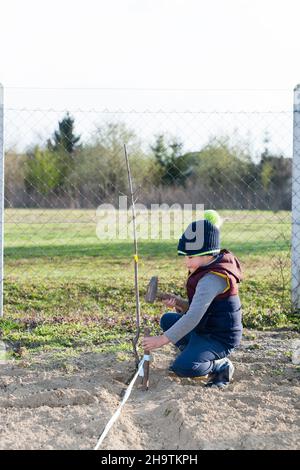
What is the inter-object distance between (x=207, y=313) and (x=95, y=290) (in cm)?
374

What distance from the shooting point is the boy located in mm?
4422

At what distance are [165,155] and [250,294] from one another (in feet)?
52.0

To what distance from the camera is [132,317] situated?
6.77 meters

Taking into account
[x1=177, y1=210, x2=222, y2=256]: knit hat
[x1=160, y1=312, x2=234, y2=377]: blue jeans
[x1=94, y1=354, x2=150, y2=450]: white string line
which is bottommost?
[x1=94, y1=354, x2=150, y2=450]: white string line

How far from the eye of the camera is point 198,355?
14.9 ft

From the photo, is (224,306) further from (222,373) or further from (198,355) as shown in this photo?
(222,373)

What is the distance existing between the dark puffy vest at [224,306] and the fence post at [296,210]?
97.4 inches

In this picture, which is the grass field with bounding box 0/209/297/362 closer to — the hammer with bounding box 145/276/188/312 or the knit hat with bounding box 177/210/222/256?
the hammer with bounding box 145/276/188/312

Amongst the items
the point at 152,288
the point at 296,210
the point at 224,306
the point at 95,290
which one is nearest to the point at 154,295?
the point at 152,288

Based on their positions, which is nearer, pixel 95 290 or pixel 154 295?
pixel 154 295

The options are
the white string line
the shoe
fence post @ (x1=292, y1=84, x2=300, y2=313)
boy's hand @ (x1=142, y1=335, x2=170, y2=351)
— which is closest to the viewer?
the white string line

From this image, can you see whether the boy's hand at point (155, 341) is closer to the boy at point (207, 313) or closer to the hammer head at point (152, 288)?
the boy at point (207, 313)

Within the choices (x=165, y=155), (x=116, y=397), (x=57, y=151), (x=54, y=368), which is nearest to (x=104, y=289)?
(x=54, y=368)

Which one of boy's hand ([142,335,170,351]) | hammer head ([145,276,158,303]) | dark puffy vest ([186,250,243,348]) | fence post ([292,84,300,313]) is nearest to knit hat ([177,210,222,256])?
dark puffy vest ([186,250,243,348])
